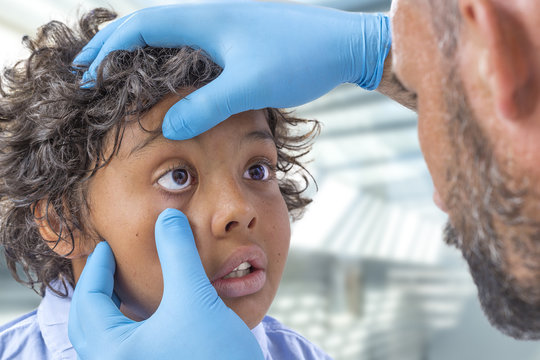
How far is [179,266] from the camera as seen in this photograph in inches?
31.1

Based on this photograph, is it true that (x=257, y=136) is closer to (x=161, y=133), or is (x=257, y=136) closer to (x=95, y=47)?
(x=161, y=133)

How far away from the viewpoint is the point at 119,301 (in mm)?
935

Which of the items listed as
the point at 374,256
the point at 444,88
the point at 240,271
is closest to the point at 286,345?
the point at 240,271

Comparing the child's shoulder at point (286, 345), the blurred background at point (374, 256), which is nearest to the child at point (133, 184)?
the child's shoulder at point (286, 345)

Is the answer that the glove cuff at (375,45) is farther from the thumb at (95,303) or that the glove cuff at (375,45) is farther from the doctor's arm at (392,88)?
the thumb at (95,303)

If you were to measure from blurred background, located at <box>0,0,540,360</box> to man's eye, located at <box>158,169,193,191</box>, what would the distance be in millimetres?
2386

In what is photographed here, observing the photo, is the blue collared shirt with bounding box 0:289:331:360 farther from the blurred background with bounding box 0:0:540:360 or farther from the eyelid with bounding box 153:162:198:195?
the blurred background with bounding box 0:0:540:360

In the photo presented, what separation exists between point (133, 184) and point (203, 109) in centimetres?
18

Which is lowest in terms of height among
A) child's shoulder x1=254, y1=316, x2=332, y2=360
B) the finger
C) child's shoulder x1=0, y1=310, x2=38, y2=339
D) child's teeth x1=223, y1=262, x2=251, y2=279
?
child's shoulder x1=254, y1=316, x2=332, y2=360

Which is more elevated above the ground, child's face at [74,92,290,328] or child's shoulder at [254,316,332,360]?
child's face at [74,92,290,328]

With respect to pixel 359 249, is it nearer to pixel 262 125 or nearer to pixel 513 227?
pixel 262 125

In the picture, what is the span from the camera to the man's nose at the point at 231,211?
2.71 feet

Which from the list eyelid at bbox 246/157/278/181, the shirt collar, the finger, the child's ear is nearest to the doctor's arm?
eyelid at bbox 246/157/278/181

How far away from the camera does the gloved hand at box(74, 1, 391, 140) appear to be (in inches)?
34.2
